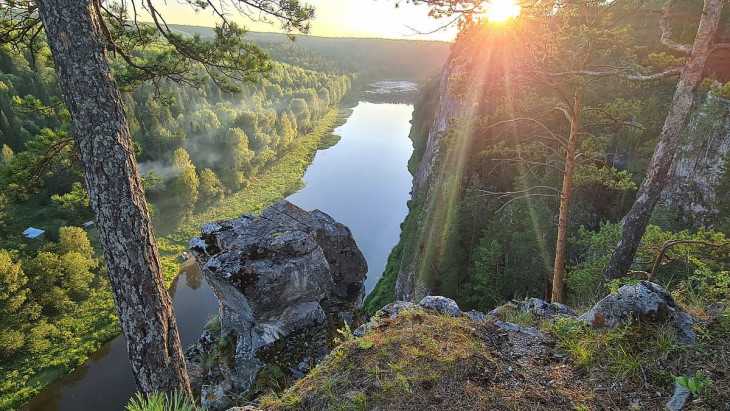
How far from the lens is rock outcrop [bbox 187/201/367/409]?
7832 millimetres

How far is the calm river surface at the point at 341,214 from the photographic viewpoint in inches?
755

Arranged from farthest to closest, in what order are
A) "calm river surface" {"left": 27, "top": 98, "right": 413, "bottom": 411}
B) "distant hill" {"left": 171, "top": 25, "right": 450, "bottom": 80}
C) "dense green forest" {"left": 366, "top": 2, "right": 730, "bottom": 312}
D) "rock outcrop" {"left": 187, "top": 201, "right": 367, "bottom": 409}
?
"distant hill" {"left": 171, "top": 25, "right": 450, "bottom": 80} < "calm river surface" {"left": 27, "top": 98, "right": 413, "bottom": 411} < "rock outcrop" {"left": 187, "top": 201, "right": 367, "bottom": 409} < "dense green forest" {"left": 366, "top": 2, "right": 730, "bottom": 312}

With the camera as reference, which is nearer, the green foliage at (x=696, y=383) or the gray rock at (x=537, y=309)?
the green foliage at (x=696, y=383)

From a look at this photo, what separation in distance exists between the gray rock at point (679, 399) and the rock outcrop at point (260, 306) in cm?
587

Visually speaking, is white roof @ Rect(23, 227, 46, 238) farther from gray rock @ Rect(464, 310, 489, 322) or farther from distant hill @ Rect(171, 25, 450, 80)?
distant hill @ Rect(171, 25, 450, 80)

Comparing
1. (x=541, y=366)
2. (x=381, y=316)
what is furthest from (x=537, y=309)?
(x=381, y=316)

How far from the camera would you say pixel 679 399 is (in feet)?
10.6

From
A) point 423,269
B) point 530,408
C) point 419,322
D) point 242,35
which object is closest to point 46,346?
point 423,269

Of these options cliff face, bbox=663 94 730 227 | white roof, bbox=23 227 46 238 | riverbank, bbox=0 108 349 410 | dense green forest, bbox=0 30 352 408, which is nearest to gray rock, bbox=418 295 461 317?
dense green forest, bbox=0 30 352 408

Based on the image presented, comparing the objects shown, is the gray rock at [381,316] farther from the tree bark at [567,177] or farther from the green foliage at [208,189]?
the green foliage at [208,189]

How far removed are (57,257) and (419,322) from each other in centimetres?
2666

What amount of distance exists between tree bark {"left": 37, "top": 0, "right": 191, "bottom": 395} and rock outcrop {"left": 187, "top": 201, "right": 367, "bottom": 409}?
12.0ft

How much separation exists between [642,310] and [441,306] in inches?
95.2

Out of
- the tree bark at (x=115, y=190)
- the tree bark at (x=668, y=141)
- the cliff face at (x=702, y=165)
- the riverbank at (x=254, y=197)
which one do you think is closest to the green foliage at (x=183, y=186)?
the riverbank at (x=254, y=197)
